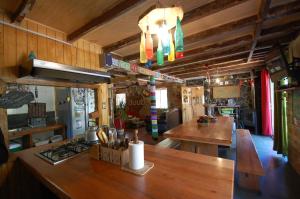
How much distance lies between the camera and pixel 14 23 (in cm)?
173

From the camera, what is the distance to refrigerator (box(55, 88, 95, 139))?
2.75 meters

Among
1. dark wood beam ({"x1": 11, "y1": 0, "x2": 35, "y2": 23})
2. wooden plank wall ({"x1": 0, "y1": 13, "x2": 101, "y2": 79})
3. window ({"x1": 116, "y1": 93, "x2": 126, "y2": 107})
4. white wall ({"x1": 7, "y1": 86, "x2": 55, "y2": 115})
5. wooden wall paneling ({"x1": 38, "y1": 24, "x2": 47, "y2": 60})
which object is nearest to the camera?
dark wood beam ({"x1": 11, "y1": 0, "x2": 35, "y2": 23})

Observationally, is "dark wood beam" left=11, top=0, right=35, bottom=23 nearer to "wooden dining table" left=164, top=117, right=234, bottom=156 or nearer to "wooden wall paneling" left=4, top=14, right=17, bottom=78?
"wooden wall paneling" left=4, top=14, right=17, bottom=78

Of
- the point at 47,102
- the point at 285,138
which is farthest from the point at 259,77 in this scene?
the point at 47,102

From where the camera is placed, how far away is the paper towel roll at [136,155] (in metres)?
1.02

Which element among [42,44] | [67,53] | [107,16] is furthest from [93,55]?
[107,16]

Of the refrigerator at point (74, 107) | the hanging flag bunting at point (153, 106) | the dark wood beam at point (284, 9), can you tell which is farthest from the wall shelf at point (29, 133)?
the dark wood beam at point (284, 9)

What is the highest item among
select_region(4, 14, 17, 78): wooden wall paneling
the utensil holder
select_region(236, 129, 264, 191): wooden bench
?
select_region(4, 14, 17, 78): wooden wall paneling

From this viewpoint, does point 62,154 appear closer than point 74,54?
Yes

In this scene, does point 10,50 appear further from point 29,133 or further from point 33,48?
point 29,133

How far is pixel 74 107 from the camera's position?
2879mm

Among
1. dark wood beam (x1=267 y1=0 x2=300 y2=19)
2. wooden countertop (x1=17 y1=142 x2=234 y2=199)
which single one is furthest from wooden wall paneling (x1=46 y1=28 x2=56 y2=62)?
dark wood beam (x1=267 y1=0 x2=300 y2=19)

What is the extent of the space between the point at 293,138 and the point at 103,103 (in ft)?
12.4

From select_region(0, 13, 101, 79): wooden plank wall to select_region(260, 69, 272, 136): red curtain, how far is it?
5.79 m
